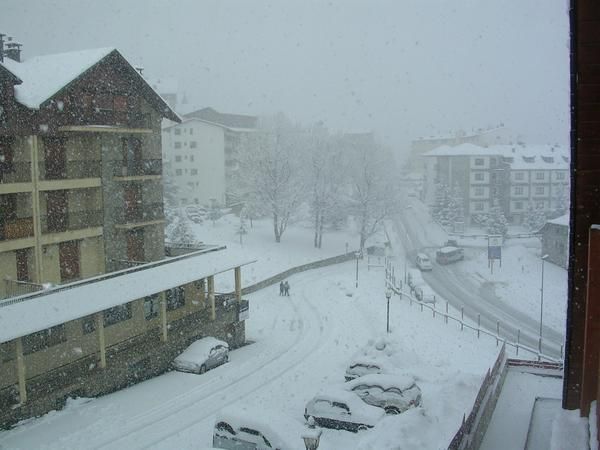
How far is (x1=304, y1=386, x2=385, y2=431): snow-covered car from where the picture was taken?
14.3m

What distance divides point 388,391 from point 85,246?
35.7 feet

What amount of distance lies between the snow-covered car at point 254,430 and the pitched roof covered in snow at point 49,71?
420 inches

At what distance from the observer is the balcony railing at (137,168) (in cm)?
2077

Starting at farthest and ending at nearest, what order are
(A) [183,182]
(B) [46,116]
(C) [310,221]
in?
(A) [183,182] → (C) [310,221] → (B) [46,116]

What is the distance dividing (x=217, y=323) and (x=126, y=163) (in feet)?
21.5

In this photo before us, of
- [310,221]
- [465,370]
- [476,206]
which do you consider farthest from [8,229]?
[476,206]

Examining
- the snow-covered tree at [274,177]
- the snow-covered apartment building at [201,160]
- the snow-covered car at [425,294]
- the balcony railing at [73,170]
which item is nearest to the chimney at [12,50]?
the balcony railing at [73,170]

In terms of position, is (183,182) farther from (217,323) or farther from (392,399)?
(392,399)

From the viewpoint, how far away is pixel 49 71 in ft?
62.9

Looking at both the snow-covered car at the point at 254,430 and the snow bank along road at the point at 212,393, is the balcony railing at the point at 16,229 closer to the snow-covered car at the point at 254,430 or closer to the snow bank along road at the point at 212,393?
the snow bank along road at the point at 212,393

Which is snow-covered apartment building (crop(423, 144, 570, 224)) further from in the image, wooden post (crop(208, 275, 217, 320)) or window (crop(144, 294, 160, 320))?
window (crop(144, 294, 160, 320))

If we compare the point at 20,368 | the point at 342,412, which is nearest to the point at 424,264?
the point at 342,412

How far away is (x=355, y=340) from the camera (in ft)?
75.9

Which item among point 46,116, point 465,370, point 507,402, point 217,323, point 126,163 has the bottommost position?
point 465,370
